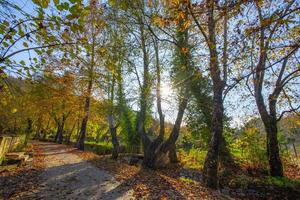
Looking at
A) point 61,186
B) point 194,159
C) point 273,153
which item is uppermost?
point 273,153

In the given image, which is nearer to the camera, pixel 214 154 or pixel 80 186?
pixel 80 186

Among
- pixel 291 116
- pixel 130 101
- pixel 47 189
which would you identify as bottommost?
pixel 47 189

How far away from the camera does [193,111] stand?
16.1 m

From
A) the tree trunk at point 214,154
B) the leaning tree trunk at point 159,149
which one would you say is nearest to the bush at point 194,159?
the leaning tree trunk at point 159,149

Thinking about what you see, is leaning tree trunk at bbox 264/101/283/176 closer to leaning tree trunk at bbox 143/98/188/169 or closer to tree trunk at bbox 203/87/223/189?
tree trunk at bbox 203/87/223/189

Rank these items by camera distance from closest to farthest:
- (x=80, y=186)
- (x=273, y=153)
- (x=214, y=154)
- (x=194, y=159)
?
(x=80, y=186)
(x=214, y=154)
(x=273, y=153)
(x=194, y=159)

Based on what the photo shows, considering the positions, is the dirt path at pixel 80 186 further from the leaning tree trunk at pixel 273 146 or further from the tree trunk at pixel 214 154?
the leaning tree trunk at pixel 273 146

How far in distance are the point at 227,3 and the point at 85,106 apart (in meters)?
18.8

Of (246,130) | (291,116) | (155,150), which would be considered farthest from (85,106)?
(291,116)

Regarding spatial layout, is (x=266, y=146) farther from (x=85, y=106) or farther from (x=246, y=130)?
(x=85, y=106)

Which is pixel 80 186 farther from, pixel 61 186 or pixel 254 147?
pixel 254 147

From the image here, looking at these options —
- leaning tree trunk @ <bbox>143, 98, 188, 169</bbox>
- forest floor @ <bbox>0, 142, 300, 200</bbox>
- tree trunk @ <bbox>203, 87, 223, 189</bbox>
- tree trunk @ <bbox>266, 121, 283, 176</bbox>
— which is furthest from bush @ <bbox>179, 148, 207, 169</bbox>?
tree trunk @ <bbox>203, 87, 223, 189</bbox>

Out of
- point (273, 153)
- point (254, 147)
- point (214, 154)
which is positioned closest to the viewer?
point (214, 154)

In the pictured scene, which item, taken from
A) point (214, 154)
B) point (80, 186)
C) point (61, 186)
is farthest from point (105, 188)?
point (214, 154)
